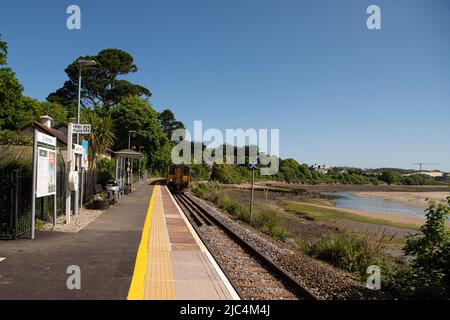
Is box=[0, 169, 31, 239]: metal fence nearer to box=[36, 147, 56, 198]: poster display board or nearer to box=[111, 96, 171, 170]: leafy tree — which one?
box=[36, 147, 56, 198]: poster display board

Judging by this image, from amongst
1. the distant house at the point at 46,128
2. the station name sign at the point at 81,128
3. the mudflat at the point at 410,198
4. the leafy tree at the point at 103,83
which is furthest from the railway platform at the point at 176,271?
the leafy tree at the point at 103,83

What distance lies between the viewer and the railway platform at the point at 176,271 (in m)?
5.71

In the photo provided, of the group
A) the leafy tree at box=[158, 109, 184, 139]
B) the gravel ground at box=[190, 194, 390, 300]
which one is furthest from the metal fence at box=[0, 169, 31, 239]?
the leafy tree at box=[158, 109, 184, 139]

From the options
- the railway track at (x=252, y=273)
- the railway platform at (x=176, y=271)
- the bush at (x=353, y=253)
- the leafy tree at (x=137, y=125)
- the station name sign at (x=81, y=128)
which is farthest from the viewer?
the leafy tree at (x=137, y=125)

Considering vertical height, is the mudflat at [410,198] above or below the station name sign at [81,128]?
below

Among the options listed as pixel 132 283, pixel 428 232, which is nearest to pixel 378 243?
pixel 428 232

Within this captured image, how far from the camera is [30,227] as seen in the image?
965cm

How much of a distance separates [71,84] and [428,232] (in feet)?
221

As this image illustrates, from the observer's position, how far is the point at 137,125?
173 ft

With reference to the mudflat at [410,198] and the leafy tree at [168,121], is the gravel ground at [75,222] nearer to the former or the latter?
the mudflat at [410,198]

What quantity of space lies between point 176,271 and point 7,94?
35.7 metres

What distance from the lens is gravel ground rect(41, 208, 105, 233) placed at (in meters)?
10.8

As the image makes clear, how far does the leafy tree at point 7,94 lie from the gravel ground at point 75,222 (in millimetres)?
25820

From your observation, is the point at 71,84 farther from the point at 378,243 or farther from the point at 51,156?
the point at 378,243
